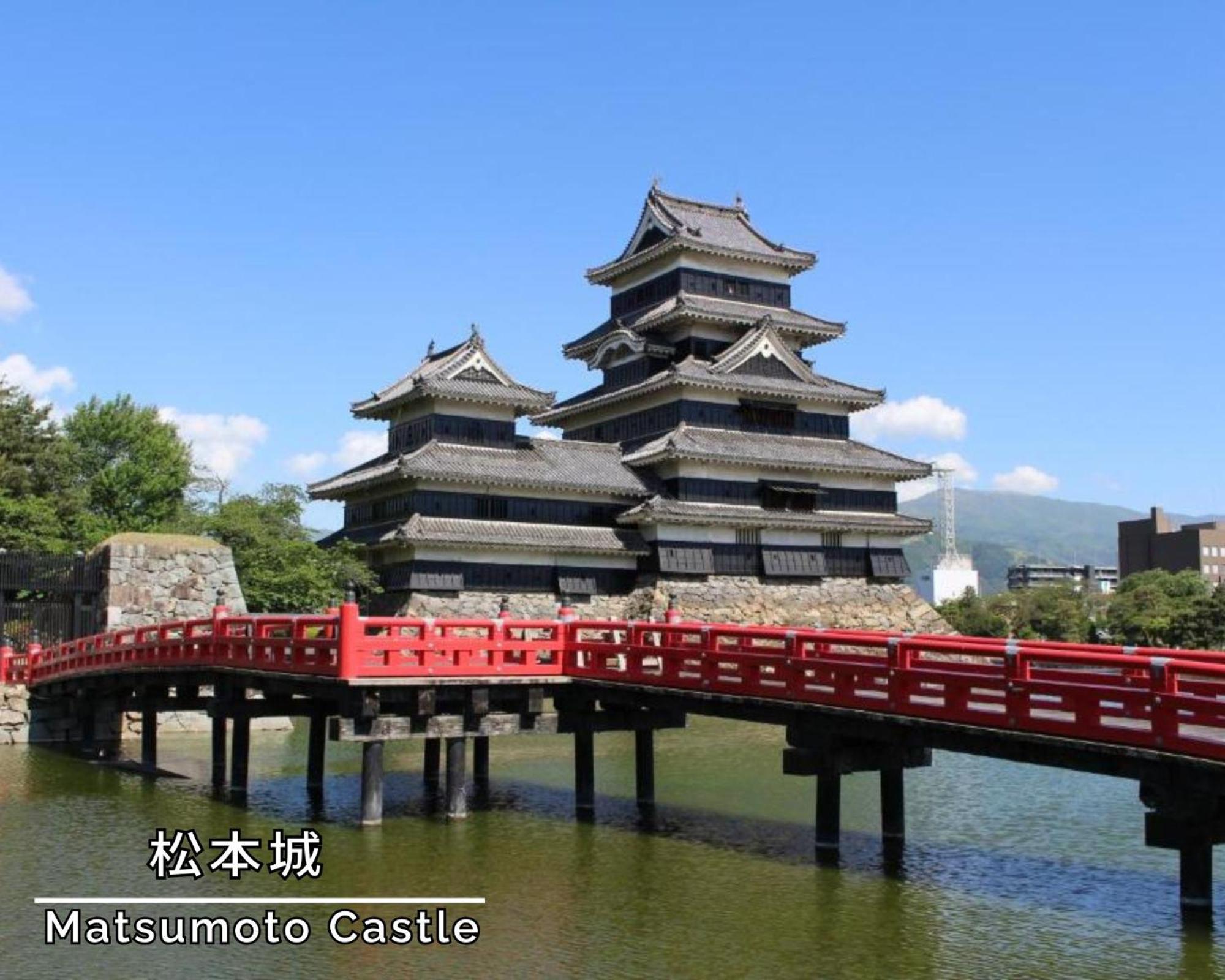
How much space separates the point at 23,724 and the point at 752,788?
20743 millimetres

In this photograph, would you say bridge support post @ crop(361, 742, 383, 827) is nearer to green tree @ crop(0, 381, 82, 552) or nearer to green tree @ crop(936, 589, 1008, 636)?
green tree @ crop(0, 381, 82, 552)

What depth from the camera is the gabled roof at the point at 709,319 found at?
58875mm

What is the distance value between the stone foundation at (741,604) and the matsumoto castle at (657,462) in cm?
17

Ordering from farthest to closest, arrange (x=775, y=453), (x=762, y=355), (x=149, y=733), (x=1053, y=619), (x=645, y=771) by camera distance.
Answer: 1. (x=1053, y=619)
2. (x=762, y=355)
3. (x=775, y=453)
4. (x=149, y=733)
5. (x=645, y=771)

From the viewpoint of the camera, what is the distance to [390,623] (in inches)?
883

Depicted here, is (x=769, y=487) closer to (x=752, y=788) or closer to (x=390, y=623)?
(x=752, y=788)

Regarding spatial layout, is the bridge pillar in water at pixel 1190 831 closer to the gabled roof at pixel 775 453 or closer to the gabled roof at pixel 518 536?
the gabled roof at pixel 518 536

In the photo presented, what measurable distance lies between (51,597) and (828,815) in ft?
98.4

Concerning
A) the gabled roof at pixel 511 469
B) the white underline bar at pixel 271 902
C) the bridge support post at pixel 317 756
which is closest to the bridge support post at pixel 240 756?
the bridge support post at pixel 317 756

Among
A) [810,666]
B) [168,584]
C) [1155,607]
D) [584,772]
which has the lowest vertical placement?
[584,772]

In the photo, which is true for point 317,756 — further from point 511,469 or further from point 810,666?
point 511,469

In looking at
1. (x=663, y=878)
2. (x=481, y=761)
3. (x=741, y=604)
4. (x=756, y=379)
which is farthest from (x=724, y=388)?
(x=663, y=878)

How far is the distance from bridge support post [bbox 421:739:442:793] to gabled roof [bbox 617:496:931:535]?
1029 inches

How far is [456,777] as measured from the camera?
2283 centimetres
